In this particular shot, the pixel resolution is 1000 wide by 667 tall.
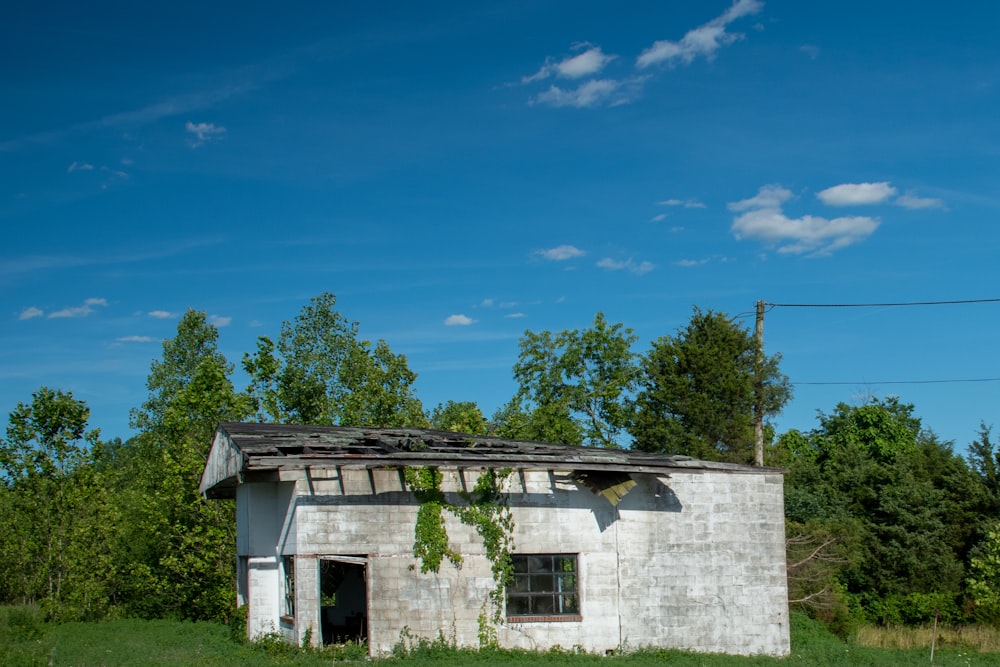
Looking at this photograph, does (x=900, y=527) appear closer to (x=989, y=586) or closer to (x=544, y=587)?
(x=989, y=586)

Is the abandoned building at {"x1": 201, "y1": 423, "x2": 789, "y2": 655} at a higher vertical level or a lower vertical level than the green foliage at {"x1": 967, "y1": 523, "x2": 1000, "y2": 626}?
higher

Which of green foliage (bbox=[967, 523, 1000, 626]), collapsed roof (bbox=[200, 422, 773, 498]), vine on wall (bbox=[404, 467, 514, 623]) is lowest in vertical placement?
green foliage (bbox=[967, 523, 1000, 626])

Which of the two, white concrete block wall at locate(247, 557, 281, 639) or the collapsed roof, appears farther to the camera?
white concrete block wall at locate(247, 557, 281, 639)

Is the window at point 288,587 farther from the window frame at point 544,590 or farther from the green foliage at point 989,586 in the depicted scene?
the green foliage at point 989,586

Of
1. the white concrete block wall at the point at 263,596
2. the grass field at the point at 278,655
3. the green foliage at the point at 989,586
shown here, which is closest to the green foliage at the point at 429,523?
the grass field at the point at 278,655

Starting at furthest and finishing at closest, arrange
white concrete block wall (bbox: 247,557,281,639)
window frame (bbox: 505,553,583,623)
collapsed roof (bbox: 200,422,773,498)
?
white concrete block wall (bbox: 247,557,281,639) < window frame (bbox: 505,553,583,623) < collapsed roof (bbox: 200,422,773,498)

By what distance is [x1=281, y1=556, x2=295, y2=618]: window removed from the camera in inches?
741

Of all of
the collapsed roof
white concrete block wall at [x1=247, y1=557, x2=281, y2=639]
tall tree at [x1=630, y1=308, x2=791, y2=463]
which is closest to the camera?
the collapsed roof

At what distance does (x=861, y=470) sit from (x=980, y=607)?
9.40 meters

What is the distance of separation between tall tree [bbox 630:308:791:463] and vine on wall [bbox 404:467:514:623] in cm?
2325

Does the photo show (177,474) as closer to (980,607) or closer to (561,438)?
(561,438)

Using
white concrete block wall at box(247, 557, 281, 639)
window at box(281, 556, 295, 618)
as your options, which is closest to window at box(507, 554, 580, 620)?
window at box(281, 556, 295, 618)

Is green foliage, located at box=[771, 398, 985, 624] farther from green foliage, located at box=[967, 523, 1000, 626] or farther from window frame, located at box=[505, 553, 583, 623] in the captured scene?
window frame, located at box=[505, 553, 583, 623]

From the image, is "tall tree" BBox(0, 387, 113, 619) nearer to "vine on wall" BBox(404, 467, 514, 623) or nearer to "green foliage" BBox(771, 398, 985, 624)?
"vine on wall" BBox(404, 467, 514, 623)
